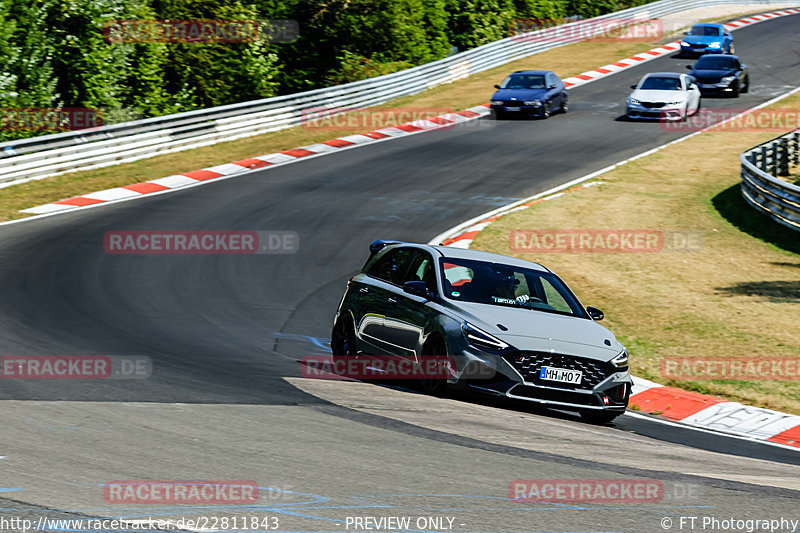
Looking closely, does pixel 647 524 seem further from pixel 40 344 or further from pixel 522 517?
pixel 40 344

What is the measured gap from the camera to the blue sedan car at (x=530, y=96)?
34.3m

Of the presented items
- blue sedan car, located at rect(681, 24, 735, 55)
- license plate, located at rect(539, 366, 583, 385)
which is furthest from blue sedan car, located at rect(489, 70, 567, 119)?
license plate, located at rect(539, 366, 583, 385)

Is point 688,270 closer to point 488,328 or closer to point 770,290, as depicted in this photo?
point 770,290

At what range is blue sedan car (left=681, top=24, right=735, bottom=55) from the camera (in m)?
46.6

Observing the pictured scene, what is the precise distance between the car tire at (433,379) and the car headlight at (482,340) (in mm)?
306

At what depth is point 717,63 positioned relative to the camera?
1542 inches

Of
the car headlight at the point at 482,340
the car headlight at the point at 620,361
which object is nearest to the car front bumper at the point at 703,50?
the car headlight at the point at 620,361

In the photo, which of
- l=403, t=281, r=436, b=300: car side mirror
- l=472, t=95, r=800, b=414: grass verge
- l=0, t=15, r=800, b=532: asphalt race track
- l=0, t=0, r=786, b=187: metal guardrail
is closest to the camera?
l=0, t=15, r=800, b=532: asphalt race track

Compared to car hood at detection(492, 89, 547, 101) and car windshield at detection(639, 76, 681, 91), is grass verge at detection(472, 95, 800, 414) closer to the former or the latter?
car windshield at detection(639, 76, 681, 91)

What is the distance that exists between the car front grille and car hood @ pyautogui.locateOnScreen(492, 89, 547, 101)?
25.1 m

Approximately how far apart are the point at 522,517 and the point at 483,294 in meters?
4.77

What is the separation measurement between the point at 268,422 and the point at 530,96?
27410mm

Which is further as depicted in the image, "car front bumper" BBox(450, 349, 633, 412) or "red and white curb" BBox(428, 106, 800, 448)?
"red and white curb" BBox(428, 106, 800, 448)

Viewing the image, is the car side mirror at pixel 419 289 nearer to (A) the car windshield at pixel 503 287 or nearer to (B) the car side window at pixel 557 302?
(A) the car windshield at pixel 503 287
